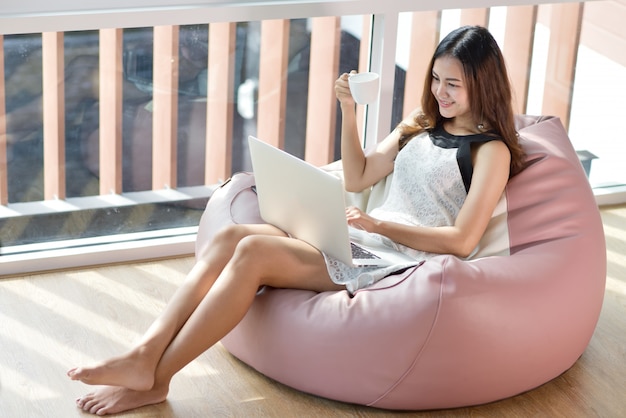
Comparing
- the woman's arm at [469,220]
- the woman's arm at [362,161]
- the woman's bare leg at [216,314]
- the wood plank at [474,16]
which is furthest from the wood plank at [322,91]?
the woman's bare leg at [216,314]

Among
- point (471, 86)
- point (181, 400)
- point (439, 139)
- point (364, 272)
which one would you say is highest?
point (471, 86)

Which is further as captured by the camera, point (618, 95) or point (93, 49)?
point (618, 95)

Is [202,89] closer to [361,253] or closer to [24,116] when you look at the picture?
[24,116]

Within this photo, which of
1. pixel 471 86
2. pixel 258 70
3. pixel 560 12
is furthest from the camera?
pixel 560 12

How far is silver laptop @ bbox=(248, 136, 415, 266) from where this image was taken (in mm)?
2574

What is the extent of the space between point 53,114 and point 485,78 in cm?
149

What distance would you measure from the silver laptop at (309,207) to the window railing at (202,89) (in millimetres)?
802

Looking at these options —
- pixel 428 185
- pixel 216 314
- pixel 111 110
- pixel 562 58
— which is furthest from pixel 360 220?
pixel 562 58

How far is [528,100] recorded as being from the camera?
4.09 metres

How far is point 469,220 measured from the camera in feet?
9.01

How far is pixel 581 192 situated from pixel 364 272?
2.37 feet

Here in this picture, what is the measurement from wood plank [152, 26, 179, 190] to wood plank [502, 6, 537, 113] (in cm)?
130

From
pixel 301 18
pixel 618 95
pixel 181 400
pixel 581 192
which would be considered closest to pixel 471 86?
pixel 581 192

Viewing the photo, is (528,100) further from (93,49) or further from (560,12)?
(93,49)
